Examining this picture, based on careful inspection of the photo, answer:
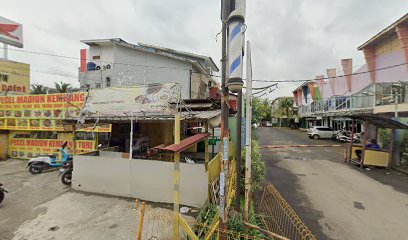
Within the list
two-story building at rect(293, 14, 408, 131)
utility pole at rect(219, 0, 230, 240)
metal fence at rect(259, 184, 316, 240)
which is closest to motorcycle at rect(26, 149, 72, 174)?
metal fence at rect(259, 184, 316, 240)

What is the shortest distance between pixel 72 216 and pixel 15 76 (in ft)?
97.2

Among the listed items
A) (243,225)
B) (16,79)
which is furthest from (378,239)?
(16,79)

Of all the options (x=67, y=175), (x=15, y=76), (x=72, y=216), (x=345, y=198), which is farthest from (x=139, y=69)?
(x=15, y=76)

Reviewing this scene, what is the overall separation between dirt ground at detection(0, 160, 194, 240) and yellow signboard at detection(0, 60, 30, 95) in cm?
2291

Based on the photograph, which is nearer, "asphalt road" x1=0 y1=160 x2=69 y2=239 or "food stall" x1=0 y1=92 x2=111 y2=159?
"asphalt road" x1=0 y1=160 x2=69 y2=239

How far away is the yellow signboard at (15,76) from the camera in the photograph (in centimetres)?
2484

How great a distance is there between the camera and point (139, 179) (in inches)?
290

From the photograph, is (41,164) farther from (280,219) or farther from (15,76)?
(15,76)

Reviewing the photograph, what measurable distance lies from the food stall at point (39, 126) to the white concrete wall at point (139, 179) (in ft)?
14.3

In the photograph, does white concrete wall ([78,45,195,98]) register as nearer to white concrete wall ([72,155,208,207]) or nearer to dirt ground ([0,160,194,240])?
white concrete wall ([72,155,208,207])

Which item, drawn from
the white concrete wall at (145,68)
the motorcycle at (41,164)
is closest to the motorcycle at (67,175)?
the motorcycle at (41,164)

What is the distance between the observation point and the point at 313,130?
26781 millimetres

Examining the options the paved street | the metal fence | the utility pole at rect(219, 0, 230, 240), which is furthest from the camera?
the paved street

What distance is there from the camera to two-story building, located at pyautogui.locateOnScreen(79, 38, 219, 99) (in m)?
16.1
